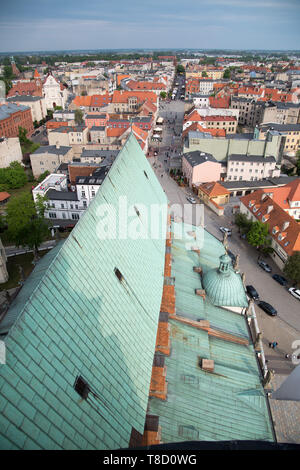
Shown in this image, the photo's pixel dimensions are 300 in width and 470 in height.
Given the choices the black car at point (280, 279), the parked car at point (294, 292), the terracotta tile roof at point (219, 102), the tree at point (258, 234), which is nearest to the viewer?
the parked car at point (294, 292)

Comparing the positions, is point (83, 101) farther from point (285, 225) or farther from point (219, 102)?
point (285, 225)

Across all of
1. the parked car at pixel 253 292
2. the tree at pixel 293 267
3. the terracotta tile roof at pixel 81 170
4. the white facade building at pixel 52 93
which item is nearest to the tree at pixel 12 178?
the terracotta tile roof at pixel 81 170

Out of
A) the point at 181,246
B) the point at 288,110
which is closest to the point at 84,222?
the point at 181,246

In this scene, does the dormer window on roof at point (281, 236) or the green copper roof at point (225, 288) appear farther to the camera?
the dormer window on roof at point (281, 236)

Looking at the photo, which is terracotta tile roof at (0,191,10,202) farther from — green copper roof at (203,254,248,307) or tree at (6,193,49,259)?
green copper roof at (203,254,248,307)

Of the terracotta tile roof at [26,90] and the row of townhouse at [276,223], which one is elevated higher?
the terracotta tile roof at [26,90]

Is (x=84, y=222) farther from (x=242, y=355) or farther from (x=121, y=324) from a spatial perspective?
(x=242, y=355)

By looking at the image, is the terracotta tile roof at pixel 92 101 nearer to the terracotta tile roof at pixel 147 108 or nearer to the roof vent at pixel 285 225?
the terracotta tile roof at pixel 147 108
